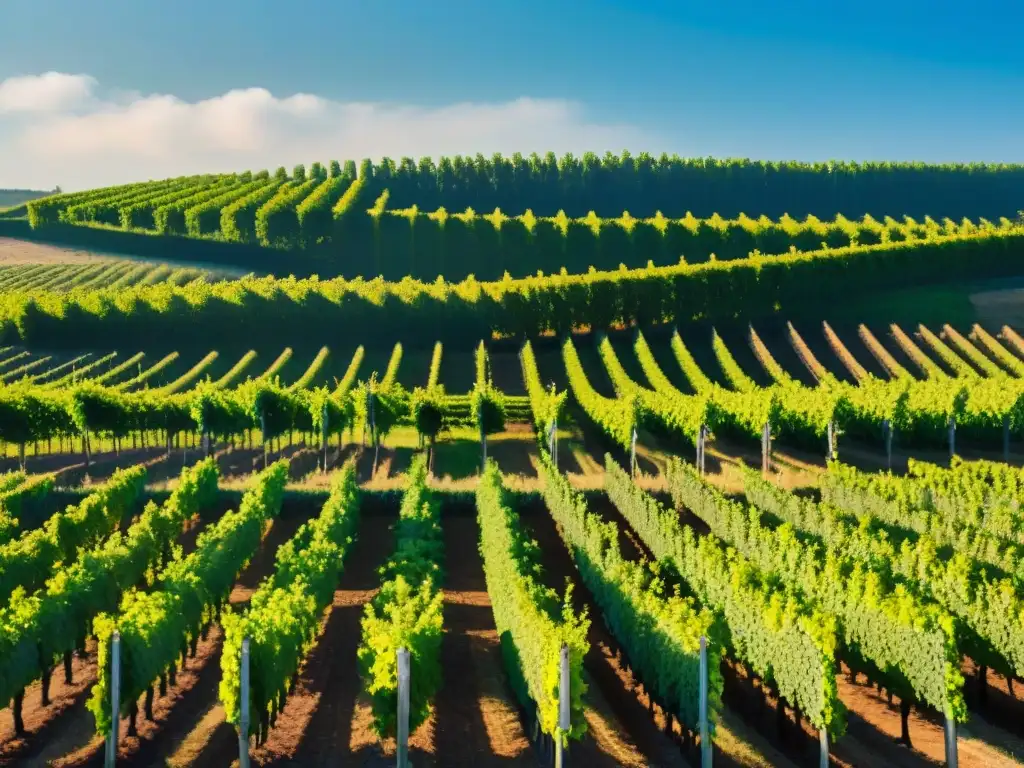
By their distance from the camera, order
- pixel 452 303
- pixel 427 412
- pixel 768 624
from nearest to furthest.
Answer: pixel 768 624 < pixel 427 412 < pixel 452 303

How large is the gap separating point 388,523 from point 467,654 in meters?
13.9

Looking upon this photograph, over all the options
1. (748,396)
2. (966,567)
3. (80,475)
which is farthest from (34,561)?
(748,396)

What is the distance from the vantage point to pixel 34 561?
28.7 metres

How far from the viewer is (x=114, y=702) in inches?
767

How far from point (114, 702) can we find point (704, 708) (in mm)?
12321

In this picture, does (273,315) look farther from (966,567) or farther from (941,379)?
(966,567)

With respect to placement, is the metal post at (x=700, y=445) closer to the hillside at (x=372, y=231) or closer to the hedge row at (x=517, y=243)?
the hillside at (x=372, y=231)

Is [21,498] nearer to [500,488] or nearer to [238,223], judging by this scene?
[500,488]

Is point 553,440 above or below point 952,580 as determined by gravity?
above

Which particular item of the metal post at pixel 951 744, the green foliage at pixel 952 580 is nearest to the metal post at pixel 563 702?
the metal post at pixel 951 744

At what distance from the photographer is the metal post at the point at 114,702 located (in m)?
19.3

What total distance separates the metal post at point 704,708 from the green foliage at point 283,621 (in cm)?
931

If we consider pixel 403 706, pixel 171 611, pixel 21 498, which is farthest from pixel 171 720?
pixel 21 498

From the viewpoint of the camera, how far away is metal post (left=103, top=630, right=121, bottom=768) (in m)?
19.3
